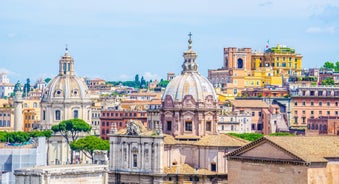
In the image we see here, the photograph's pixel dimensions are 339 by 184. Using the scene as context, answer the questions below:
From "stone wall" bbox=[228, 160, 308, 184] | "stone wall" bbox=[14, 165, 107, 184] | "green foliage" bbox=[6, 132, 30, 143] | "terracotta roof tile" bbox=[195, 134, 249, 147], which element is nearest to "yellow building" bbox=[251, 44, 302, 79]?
"green foliage" bbox=[6, 132, 30, 143]

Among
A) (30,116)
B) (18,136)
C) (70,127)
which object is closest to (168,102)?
(18,136)

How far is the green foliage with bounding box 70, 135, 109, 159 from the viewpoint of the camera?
113 metres

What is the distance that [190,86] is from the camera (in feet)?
281

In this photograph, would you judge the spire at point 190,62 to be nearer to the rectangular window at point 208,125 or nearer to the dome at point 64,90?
the rectangular window at point 208,125

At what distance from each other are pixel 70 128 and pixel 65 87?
7897 millimetres

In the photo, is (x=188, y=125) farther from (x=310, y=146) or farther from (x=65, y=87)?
(x=65, y=87)

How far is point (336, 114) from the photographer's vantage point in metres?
121

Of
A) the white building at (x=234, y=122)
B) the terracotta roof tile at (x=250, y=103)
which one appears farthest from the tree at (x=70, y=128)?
the white building at (x=234, y=122)

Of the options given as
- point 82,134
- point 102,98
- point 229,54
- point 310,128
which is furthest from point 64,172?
point 102,98

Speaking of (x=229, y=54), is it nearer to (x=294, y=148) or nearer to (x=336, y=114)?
(x=336, y=114)

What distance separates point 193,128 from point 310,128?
3326 cm

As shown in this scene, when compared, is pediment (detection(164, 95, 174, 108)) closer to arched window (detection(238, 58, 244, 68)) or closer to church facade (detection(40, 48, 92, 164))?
church facade (detection(40, 48, 92, 164))

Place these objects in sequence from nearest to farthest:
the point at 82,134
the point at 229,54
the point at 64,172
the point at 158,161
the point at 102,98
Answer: the point at 64,172
the point at 158,161
the point at 82,134
the point at 229,54
the point at 102,98

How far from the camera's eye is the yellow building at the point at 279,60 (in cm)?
15388
